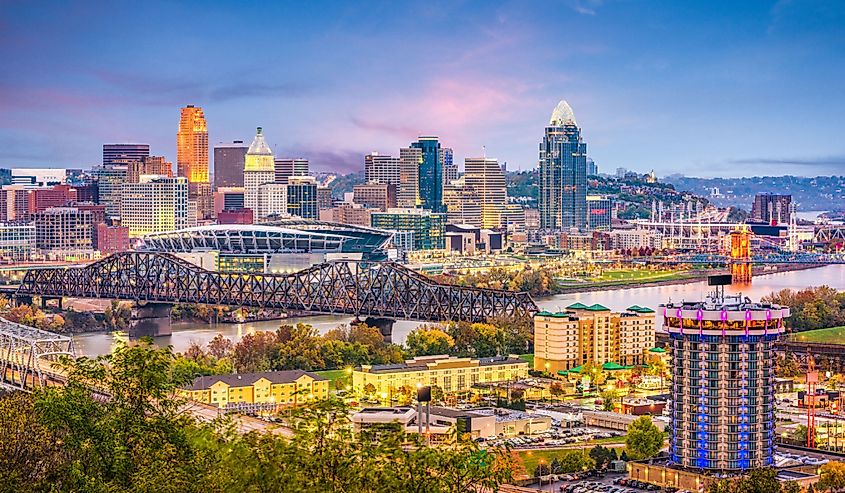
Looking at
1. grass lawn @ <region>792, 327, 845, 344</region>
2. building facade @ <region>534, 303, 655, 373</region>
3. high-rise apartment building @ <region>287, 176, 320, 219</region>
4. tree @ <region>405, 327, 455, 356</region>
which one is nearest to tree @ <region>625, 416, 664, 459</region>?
building facade @ <region>534, 303, 655, 373</region>

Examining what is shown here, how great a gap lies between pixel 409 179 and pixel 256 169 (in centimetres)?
1063

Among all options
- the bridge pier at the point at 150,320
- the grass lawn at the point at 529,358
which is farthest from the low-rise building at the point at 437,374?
the bridge pier at the point at 150,320

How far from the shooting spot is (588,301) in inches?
2167

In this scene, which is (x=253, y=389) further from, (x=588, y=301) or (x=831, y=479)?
(x=588, y=301)

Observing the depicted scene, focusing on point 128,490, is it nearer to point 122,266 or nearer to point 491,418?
point 491,418

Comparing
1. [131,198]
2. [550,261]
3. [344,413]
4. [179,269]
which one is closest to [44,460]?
[344,413]

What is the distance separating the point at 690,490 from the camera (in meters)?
21.1

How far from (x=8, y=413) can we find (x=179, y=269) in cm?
3533

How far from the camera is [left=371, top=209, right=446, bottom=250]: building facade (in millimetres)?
89500

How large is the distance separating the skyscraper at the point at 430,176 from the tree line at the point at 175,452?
8995cm

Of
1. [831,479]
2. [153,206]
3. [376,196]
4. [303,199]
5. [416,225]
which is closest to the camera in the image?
[831,479]

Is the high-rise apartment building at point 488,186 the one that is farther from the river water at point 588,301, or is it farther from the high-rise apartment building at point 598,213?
the river water at point 588,301

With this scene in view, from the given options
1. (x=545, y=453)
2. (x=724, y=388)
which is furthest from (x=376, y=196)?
(x=724, y=388)

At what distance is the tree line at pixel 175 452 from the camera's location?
12.1 metres
